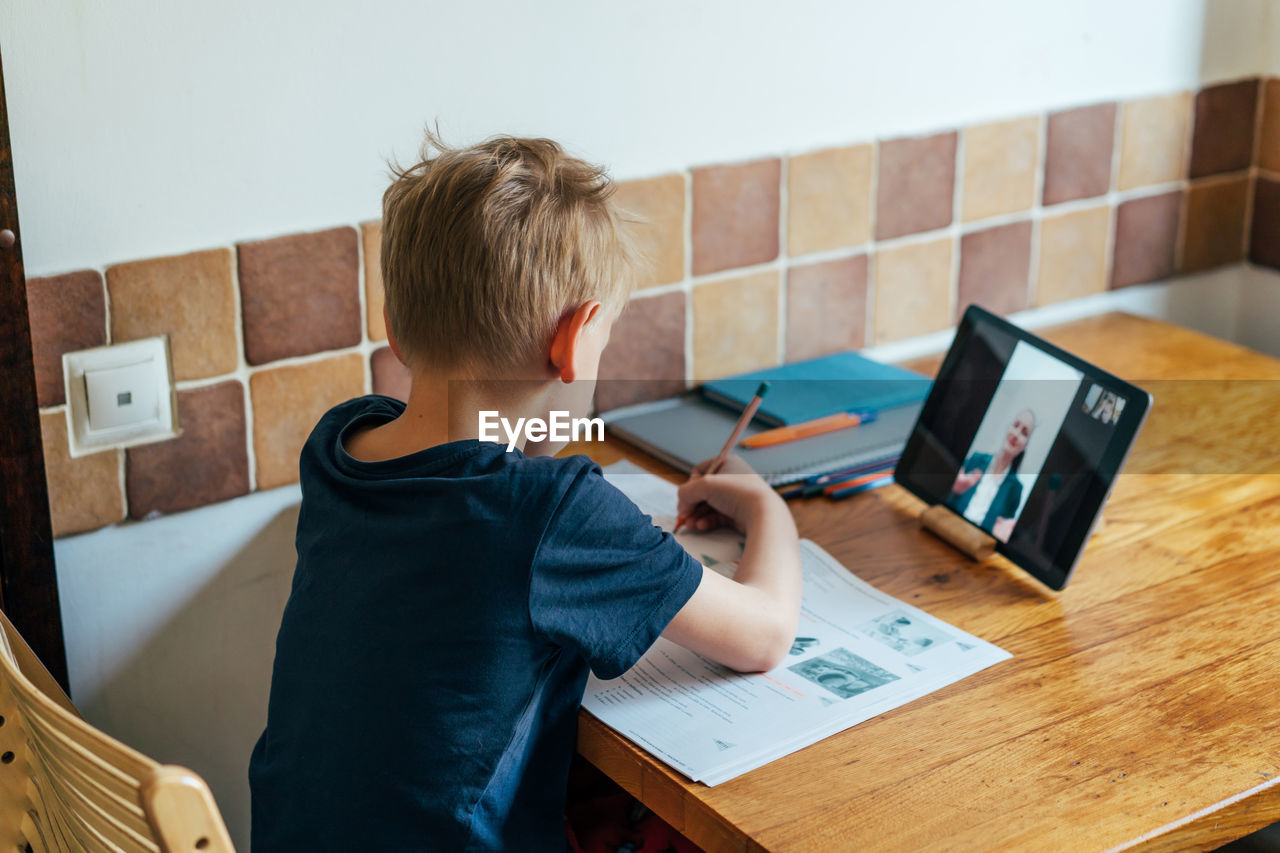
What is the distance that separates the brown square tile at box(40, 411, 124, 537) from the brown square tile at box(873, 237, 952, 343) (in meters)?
0.94

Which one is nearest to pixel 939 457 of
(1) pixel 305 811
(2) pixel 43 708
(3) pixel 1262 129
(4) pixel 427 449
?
(4) pixel 427 449

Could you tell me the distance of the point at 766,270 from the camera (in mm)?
1561

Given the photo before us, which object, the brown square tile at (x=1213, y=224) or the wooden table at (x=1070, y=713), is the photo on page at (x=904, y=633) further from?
the brown square tile at (x=1213, y=224)

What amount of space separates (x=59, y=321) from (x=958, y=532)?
→ 84 centimetres

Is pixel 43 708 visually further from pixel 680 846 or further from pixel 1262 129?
pixel 1262 129

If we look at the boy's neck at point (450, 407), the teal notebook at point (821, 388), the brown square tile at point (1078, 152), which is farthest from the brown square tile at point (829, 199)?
the boy's neck at point (450, 407)

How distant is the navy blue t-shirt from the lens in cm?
90

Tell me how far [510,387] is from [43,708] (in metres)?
0.39

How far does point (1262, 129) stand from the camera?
1917 mm

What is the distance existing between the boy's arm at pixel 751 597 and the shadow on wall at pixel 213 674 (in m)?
0.49

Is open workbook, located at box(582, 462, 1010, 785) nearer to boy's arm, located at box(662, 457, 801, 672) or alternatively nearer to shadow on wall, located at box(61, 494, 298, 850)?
boy's arm, located at box(662, 457, 801, 672)

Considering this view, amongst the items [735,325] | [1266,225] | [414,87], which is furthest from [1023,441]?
[1266,225]

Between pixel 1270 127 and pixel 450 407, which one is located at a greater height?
pixel 1270 127

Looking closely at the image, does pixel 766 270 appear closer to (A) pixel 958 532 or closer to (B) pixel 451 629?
(A) pixel 958 532
